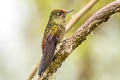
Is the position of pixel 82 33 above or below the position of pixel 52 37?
above

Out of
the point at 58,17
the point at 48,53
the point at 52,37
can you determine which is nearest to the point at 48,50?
the point at 48,53

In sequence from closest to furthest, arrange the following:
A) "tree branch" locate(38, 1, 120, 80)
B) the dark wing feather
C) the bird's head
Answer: "tree branch" locate(38, 1, 120, 80), the dark wing feather, the bird's head

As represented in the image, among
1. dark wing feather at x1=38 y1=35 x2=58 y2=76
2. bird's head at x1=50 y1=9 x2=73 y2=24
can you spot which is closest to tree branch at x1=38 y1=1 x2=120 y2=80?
dark wing feather at x1=38 y1=35 x2=58 y2=76

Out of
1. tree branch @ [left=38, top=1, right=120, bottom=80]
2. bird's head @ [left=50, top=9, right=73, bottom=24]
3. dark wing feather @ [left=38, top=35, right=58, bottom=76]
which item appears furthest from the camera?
bird's head @ [left=50, top=9, right=73, bottom=24]

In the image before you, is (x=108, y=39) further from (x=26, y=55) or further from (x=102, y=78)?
(x=26, y=55)

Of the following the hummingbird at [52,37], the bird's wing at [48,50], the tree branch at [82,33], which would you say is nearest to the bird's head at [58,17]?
the hummingbird at [52,37]

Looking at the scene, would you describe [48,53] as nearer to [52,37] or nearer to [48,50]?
[48,50]

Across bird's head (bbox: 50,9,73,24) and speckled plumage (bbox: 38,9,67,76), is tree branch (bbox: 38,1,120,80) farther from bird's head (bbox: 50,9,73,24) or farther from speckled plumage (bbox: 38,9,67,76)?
bird's head (bbox: 50,9,73,24)

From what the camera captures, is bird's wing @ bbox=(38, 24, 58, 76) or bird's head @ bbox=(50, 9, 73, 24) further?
bird's head @ bbox=(50, 9, 73, 24)
